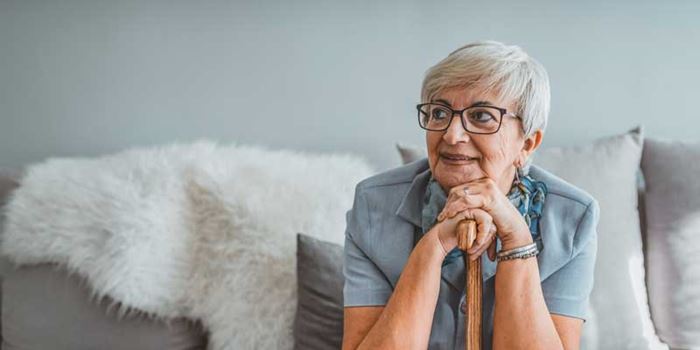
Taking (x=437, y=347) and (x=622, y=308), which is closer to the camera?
(x=437, y=347)

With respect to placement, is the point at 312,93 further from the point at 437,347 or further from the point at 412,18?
the point at 437,347

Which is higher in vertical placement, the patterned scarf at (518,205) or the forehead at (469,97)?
the forehead at (469,97)

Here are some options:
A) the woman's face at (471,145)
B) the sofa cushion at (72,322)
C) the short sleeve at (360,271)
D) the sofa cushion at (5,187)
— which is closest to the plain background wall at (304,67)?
the sofa cushion at (5,187)

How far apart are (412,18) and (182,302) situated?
40.1 inches

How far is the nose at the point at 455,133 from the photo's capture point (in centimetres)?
136

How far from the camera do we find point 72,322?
6.07 ft

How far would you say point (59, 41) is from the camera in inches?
90.0

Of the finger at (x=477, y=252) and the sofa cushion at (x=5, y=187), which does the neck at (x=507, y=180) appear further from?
the sofa cushion at (x=5, y=187)

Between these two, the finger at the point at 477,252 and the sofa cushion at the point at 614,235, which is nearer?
the finger at the point at 477,252

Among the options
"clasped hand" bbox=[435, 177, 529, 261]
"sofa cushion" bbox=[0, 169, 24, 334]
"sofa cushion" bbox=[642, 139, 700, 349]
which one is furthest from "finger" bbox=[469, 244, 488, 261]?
"sofa cushion" bbox=[0, 169, 24, 334]

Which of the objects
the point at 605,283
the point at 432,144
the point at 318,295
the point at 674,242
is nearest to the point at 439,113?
the point at 432,144

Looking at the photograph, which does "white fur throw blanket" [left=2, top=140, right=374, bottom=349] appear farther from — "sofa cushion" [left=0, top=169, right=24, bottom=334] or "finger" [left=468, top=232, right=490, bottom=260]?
"finger" [left=468, top=232, right=490, bottom=260]

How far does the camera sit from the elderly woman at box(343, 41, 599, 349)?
4.49ft

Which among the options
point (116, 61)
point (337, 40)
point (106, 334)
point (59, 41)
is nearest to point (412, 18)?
point (337, 40)
